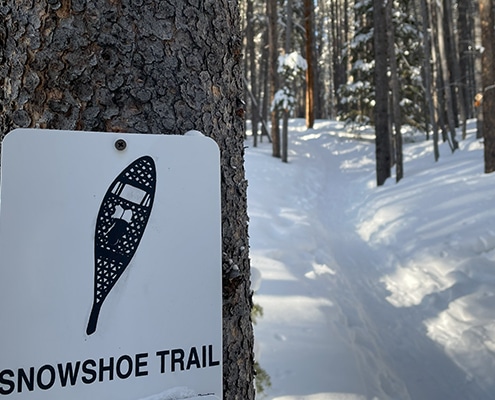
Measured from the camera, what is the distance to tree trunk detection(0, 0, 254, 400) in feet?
2.92

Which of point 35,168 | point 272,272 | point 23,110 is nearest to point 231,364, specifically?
point 35,168

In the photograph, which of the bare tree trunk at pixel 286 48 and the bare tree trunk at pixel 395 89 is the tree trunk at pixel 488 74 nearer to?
the bare tree trunk at pixel 395 89

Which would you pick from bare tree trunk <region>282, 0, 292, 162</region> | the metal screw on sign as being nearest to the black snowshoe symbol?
the metal screw on sign

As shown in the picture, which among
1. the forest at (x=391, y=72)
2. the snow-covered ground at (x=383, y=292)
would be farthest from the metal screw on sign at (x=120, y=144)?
the forest at (x=391, y=72)

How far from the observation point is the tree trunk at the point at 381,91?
12.0 meters

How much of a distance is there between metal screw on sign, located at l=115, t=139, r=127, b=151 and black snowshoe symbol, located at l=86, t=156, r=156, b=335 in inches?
1.5

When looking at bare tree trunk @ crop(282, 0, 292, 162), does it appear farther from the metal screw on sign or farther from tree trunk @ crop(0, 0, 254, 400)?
the metal screw on sign

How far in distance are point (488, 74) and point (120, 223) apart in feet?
31.6

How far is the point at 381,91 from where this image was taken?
39.5 feet

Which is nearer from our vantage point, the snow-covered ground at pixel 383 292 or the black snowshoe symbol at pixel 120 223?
the black snowshoe symbol at pixel 120 223

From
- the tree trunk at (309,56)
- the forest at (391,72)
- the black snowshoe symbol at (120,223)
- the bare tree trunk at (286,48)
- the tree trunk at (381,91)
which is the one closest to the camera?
the black snowshoe symbol at (120,223)

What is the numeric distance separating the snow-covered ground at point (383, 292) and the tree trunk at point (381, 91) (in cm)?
215

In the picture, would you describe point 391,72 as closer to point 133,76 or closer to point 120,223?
point 133,76

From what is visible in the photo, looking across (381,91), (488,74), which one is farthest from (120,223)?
(381,91)
